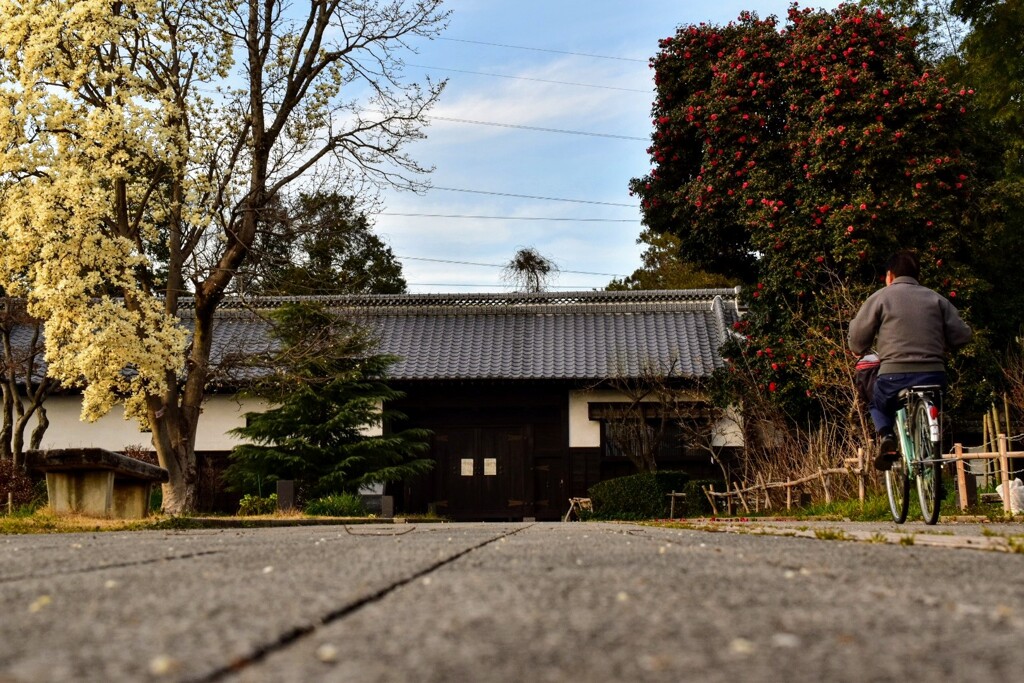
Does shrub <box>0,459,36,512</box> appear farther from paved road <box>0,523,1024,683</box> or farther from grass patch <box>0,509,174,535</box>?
paved road <box>0,523,1024,683</box>

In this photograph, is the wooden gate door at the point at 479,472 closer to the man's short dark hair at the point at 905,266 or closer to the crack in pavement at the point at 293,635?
the man's short dark hair at the point at 905,266

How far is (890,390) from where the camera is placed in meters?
6.89

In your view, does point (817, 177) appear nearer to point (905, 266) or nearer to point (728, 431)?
point (728, 431)

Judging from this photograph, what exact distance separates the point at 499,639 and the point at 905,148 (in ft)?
56.1

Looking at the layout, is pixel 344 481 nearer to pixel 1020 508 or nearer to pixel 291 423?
pixel 291 423

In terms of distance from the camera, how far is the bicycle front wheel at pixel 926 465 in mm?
6598

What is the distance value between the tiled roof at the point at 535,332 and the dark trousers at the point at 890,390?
549 inches

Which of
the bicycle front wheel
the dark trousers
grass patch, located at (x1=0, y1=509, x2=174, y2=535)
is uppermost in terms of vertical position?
the dark trousers

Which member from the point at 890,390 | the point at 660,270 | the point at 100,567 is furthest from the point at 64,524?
the point at 660,270

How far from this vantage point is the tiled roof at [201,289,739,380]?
22141 mm

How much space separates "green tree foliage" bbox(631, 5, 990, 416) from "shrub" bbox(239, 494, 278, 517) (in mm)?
8634

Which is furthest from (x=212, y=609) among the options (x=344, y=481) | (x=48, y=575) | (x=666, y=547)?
(x=344, y=481)

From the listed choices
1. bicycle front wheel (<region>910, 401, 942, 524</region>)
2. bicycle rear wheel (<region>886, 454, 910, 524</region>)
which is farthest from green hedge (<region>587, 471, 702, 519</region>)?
bicycle front wheel (<region>910, 401, 942, 524</region>)

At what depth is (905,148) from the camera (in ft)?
56.3
